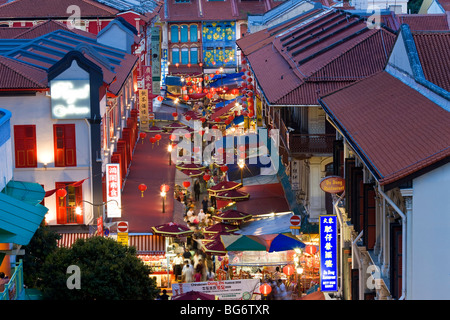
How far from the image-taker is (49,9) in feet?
272

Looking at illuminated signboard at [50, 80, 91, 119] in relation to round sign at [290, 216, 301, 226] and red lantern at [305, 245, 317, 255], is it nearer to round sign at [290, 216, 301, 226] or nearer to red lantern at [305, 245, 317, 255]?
round sign at [290, 216, 301, 226]

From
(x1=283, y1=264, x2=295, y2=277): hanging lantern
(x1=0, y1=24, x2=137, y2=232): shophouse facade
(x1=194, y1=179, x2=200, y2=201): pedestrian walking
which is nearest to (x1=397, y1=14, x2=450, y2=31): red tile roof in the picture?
(x1=194, y1=179, x2=200, y2=201): pedestrian walking

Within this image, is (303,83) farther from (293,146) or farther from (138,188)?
(138,188)

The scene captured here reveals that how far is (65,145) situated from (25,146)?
162cm

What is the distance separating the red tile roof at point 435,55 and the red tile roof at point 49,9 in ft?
187

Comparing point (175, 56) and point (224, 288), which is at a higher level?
point (175, 56)

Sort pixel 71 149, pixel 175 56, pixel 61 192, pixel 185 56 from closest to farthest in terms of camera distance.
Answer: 1. pixel 61 192
2. pixel 71 149
3. pixel 175 56
4. pixel 185 56

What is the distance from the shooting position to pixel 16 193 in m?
26.5

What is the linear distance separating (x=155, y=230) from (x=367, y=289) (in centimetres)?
1465

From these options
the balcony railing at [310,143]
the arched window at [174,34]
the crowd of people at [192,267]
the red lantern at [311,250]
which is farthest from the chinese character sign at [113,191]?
the arched window at [174,34]

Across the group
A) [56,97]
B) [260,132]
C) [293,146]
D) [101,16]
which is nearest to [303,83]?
[293,146]

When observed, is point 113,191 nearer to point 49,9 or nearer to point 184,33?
point 49,9

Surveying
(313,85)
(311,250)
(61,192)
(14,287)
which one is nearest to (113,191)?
(61,192)

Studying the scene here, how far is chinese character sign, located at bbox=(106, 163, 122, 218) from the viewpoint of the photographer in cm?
4103
